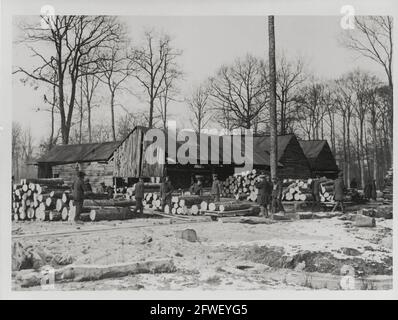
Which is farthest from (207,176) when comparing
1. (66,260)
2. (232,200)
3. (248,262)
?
(66,260)

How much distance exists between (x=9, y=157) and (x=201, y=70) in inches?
Result: 128

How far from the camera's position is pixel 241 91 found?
7.38 meters

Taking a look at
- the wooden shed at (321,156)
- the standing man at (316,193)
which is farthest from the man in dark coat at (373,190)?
the standing man at (316,193)

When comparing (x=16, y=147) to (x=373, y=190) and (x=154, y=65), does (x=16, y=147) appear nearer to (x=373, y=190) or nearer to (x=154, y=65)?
(x=154, y=65)

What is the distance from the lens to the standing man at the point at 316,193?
25.2ft

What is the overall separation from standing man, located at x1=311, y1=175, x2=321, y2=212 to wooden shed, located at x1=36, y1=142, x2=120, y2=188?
3628mm

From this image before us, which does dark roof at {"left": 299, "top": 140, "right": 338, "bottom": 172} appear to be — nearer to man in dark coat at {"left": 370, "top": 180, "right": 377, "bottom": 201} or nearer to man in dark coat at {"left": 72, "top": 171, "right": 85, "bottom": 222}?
man in dark coat at {"left": 370, "top": 180, "right": 377, "bottom": 201}

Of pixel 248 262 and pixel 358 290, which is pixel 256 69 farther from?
pixel 358 290

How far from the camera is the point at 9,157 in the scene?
6465 mm

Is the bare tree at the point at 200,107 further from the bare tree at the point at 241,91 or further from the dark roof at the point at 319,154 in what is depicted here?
Answer: the dark roof at the point at 319,154

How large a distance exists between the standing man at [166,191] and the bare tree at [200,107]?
3.49 feet

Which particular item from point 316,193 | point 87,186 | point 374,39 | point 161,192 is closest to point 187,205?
point 161,192
